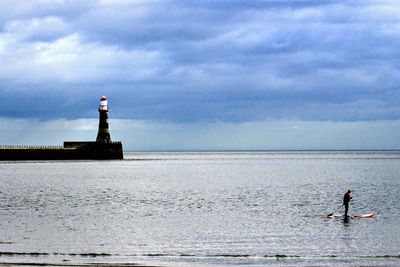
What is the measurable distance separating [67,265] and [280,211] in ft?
83.1

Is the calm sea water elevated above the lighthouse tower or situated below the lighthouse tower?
below

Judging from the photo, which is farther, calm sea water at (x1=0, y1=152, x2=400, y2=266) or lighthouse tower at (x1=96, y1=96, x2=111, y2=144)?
lighthouse tower at (x1=96, y1=96, x2=111, y2=144)

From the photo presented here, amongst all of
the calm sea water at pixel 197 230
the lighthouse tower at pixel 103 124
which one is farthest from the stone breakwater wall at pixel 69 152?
the calm sea water at pixel 197 230

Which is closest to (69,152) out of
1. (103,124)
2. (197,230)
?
(103,124)

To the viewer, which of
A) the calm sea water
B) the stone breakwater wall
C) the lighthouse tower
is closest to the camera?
the calm sea water

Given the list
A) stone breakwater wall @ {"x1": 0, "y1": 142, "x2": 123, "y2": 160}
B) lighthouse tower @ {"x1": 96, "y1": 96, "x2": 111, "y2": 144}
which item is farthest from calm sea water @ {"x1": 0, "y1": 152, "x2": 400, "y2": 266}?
stone breakwater wall @ {"x1": 0, "y1": 142, "x2": 123, "y2": 160}

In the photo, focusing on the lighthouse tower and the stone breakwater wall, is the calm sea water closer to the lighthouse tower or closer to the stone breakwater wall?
the lighthouse tower

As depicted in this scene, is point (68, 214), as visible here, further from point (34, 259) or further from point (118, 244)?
point (34, 259)

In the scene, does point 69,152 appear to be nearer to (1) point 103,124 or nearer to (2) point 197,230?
(1) point 103,124

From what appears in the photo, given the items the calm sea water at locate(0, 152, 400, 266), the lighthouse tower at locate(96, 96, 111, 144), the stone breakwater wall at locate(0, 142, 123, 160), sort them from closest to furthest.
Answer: the calm sea water at locate(0, 152, 400, 266) < the lighthouse tower at locate(96, 96, 111, 144) < the stone breakwater wall at locate(0, 142, 123, 160)

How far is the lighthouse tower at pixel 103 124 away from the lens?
138000 millimetres

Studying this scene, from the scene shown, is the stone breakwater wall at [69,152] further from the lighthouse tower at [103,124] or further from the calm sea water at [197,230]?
the calm sea water at [197,230]

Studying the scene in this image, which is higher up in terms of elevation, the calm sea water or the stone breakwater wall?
the stone breakwater wall

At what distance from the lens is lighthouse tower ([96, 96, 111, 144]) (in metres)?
138
